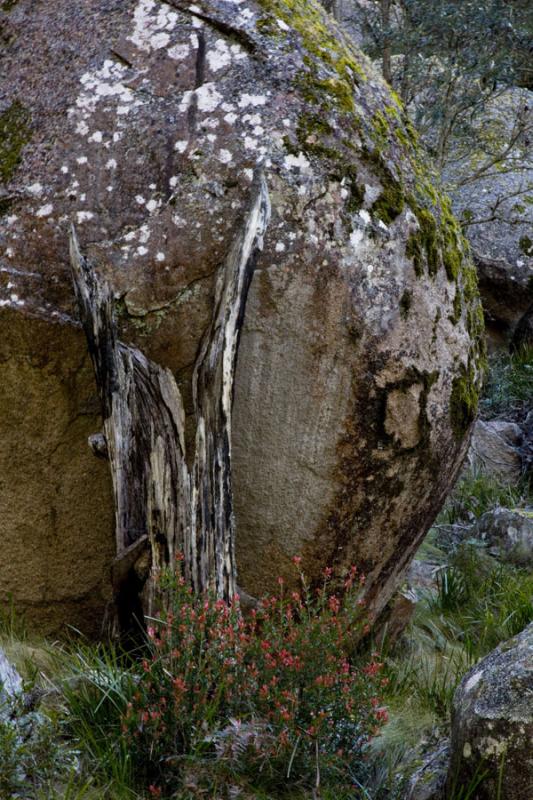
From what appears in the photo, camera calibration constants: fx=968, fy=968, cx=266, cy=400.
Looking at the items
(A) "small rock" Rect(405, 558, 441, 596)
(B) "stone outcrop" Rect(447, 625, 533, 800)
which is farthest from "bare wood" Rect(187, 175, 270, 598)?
(A) "small rock" Rect(405, 558, 441, 596)

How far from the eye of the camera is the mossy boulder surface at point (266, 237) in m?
3.31

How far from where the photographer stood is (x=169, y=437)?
3.23 meters

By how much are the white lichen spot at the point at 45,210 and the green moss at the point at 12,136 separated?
178 millimetres

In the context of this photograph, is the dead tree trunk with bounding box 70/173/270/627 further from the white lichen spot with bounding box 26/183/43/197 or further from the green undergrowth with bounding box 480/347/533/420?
the green undergrowth with bounding box 480/347/533/420

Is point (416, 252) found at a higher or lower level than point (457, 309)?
higher

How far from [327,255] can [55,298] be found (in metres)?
0.95

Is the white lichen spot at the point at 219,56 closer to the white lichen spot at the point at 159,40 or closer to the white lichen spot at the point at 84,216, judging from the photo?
the white lichen spot at the point at 159,40

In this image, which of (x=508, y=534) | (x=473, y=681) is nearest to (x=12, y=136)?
(x=473, y=681)

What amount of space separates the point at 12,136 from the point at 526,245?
6467 mm

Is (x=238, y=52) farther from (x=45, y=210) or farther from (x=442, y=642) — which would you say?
(x=442, y=642)

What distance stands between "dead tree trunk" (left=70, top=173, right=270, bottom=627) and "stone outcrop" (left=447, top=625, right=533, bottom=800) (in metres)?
0.94

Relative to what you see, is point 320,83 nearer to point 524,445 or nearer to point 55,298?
point 55,298

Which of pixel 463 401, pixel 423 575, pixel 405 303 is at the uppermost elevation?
pixel 405 303

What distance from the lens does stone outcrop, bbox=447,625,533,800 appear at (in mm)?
2408
